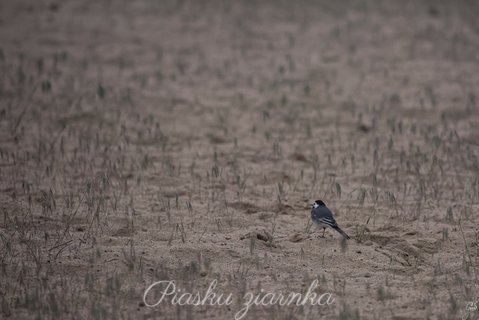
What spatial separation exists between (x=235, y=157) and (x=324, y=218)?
2.15 m

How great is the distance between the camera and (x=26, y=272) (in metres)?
5.44

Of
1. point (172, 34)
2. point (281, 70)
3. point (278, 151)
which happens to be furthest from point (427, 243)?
point (172, 34)

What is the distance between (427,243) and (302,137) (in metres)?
2.77

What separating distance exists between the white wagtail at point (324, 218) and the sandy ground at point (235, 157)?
15cm

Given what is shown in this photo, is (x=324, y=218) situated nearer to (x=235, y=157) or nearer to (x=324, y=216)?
(x=324, y=216)

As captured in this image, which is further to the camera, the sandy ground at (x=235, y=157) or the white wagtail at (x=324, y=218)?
the white wagtail at (x=324, y=218)

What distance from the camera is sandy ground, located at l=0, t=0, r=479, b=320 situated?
5.42 metres

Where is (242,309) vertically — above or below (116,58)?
below

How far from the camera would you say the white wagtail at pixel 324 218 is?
5.93 m

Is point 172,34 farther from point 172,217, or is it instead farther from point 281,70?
point 172,217

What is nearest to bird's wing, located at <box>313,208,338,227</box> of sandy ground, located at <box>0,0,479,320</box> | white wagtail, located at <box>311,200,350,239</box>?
white wagtail, located at <box>311,200,350,239</box>

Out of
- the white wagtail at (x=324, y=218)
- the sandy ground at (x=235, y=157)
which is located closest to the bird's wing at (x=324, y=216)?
the white wagtail at (x=324, y=218)

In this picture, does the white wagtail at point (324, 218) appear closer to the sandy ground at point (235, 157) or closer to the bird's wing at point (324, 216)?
the bird's wing at point (324, 216)

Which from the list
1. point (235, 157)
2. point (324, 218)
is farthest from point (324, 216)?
point (235, 157)
